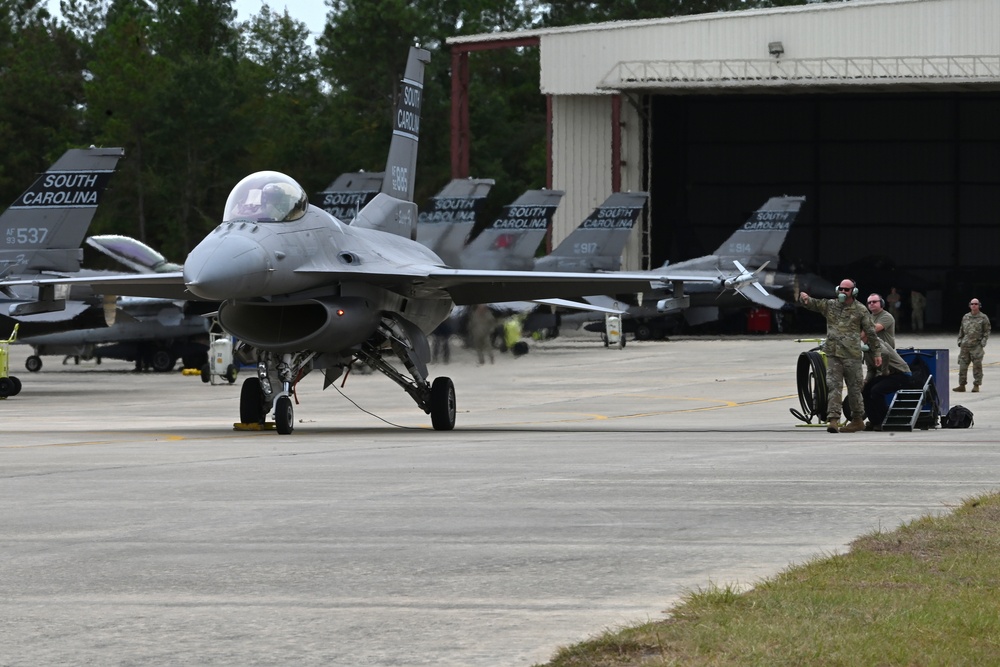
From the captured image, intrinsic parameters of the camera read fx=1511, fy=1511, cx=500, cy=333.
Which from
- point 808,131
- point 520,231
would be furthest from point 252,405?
point 808,131

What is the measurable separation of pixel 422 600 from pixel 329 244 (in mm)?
11445

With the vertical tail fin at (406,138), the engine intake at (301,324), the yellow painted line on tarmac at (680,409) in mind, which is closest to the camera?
the engine intake at (301,324)

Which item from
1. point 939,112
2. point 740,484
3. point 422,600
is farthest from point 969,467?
point 939,112

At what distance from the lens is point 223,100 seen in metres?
75.9

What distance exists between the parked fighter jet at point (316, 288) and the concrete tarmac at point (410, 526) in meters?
0.88

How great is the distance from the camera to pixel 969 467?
1262 cm

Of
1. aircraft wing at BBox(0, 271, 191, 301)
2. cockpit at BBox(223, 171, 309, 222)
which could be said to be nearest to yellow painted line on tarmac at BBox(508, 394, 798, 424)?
aircraft wing at BBox(0, 271, 191, 301)

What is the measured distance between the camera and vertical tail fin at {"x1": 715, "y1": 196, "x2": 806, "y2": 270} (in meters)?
52.2

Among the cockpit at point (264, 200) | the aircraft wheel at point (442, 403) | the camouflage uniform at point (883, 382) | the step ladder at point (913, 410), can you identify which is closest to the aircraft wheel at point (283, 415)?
the aircraft wheel at point (442, 403)

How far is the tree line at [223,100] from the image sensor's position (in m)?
76.3

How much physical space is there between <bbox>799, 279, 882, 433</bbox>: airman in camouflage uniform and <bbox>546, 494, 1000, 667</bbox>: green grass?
940 centimetres

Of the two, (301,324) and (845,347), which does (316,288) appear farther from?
(845,347)

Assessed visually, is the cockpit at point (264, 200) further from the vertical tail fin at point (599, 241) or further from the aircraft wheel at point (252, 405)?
the vertical tail fin at point (599, 241)

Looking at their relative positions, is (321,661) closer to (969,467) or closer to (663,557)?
(663,557)
